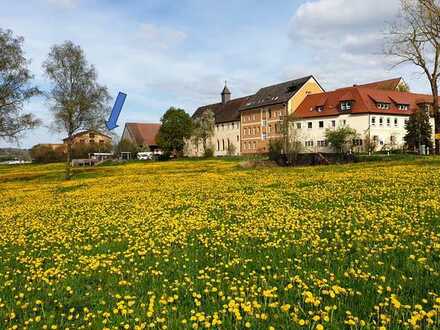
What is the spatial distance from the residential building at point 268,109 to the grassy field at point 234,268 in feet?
268

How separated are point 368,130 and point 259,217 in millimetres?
74921

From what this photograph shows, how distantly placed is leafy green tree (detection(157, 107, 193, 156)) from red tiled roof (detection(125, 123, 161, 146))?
43624mm

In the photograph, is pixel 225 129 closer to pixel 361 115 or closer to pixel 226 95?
pixel 226 95

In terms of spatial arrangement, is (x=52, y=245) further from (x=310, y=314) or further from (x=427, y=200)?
(x=427, y=200)

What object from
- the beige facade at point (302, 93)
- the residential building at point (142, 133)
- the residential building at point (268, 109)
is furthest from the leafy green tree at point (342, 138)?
the residential building at point (142, 133)

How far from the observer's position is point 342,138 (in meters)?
76.8

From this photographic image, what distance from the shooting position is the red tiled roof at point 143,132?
150250 mm

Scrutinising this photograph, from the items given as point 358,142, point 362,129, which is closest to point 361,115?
point 362,129

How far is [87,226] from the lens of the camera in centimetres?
1250

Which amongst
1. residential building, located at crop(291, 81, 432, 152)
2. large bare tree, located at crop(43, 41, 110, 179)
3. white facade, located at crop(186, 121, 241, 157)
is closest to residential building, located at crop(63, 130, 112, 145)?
large bare tree, located at crop(43, 41, 110, 179)

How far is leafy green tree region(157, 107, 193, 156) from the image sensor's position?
104 m

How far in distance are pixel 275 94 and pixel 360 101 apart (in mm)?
25198

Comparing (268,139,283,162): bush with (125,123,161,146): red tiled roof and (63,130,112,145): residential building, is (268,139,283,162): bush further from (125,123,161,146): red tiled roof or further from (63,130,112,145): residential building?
(125,123,161,146): red tiled roof

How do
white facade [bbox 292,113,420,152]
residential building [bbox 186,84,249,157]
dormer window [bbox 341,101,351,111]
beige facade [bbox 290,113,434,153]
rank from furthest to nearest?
residential building [bbox 186,84,249,157], dormer window [bbox 341,101,351,111], white facade [bbox 292,113,420,152], beige facade [bbox 290,113,434,153]
